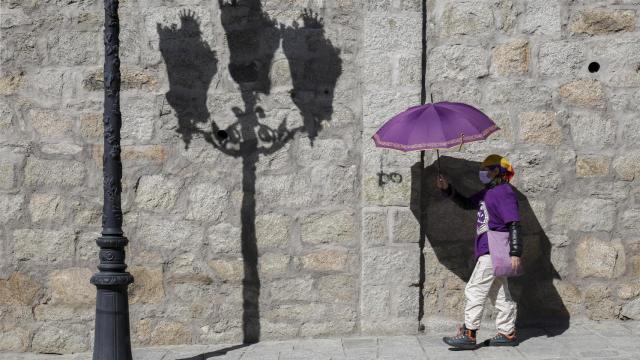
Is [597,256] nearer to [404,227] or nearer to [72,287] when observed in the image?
[404,227]

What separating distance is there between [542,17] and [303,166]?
2.25 m

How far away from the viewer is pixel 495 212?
4723mm

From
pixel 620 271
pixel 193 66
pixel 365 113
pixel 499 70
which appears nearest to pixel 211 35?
pixel 193 66

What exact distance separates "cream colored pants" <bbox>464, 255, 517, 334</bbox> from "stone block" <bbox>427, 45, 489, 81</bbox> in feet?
4.90

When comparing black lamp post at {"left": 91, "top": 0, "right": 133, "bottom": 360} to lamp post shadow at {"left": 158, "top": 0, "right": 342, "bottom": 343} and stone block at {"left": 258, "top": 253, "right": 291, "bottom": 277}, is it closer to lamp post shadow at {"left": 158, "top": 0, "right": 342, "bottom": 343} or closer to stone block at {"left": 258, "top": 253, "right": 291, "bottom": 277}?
lamp post shadow at {"left": 158, "top": 0, "right": 342, "bottom": 343}

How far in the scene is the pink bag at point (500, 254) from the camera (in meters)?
4.65

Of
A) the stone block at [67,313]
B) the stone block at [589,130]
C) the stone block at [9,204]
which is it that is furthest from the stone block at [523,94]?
the stone block at [9,204]

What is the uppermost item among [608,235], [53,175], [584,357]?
[53,175]

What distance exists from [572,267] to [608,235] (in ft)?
1.26

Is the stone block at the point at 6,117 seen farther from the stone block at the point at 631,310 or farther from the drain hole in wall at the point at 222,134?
the stone block at the point at 631,310

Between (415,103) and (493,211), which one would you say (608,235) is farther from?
(415,103)

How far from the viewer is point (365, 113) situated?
5250 mm

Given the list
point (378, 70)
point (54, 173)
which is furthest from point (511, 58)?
point (54, 173)

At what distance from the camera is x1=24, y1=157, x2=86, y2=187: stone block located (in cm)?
541
